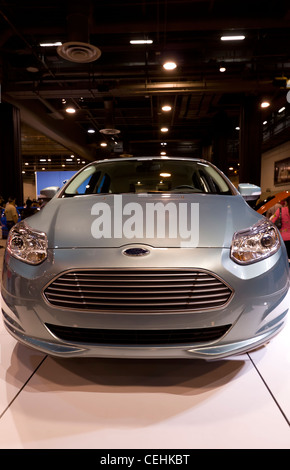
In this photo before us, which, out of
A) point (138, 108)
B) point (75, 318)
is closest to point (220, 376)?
point (75, 318)

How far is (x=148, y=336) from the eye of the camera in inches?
50.6

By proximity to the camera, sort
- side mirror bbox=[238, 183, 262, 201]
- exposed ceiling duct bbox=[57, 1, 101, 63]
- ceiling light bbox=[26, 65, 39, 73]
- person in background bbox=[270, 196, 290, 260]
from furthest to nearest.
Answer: ceiling light bbox=[26, 65, 39, 73] < exposed ceiling duct bbox=[57, 1, 101, 63] < person in background bbox=[270, 196, 290, 260] < side mirror bbox=[238, 183, 262, 201]

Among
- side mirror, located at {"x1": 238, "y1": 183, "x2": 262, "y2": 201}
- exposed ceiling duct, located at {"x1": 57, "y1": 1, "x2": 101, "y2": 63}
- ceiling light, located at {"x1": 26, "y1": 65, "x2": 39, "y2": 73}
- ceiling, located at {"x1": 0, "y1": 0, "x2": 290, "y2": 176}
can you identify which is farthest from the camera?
ceiling light, located at {"x1": 26, "y1": 65, "x2": 39, "y2": 73}

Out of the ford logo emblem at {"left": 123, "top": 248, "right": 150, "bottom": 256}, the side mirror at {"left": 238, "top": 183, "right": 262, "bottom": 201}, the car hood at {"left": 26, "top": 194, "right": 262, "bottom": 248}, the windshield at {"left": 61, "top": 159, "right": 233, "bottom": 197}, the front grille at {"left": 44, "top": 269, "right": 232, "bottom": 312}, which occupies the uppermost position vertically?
the windshield at {"left": 61, "top": 159, "right": 233, "bottom": 197}

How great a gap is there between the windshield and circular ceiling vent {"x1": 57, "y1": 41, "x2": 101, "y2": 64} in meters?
2.95

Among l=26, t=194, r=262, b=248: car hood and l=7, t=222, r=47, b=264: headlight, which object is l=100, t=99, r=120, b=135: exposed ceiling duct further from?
l=7, t=222, r=47, b=264: headlight

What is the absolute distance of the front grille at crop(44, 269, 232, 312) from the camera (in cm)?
126

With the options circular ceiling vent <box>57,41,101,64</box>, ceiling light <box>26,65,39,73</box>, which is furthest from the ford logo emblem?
ceiling light <box>26,65,39,73</box>

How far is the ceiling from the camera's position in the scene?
5.73m

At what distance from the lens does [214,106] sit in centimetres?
1147

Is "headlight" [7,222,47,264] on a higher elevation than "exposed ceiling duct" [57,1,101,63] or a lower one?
lower

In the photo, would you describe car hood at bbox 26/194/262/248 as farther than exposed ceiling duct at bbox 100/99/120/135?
No

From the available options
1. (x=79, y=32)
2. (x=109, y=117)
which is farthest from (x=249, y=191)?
(x=109, y=117)

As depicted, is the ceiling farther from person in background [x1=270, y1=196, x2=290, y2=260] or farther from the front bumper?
the front bumper
